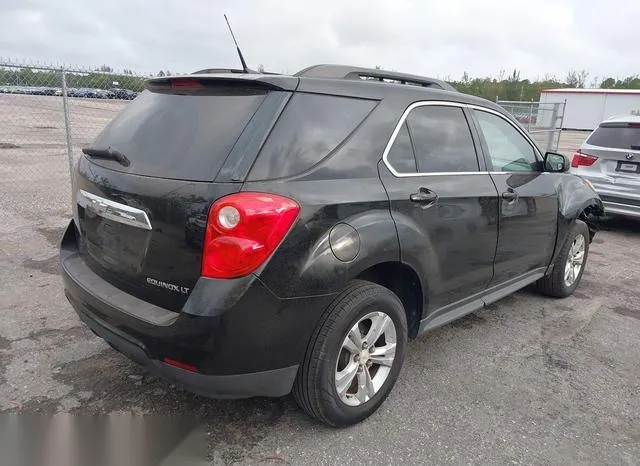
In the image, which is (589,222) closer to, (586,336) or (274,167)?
(586,336)

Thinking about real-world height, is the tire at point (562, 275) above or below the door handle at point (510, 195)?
below

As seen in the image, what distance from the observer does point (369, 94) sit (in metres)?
2.87

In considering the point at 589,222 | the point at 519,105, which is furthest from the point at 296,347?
the point at 519,105

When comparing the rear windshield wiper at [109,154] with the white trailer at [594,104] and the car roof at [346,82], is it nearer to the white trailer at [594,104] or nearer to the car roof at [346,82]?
the car roof at [346,82]

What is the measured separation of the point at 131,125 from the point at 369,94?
1.32 metres

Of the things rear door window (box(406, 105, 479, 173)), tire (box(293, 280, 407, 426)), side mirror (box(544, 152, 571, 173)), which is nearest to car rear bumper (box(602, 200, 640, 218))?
side mirror (box(544, 152, 571, 173))

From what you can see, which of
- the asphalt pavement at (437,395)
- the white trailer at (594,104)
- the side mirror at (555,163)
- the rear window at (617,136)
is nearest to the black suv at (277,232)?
the asphalt pavement at (437,395)

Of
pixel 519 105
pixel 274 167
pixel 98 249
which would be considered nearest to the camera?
pixel 274 167

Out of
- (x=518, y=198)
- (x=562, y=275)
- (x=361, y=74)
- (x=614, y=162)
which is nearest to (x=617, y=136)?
(x=614, y=162)

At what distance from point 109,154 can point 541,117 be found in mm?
13258

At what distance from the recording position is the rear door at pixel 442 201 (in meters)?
2.89

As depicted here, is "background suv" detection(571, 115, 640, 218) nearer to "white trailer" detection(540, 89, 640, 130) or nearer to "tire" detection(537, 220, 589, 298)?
"tire" detection(537, 220, 589, 298)

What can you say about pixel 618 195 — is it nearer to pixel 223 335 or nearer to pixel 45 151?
pixel 223 335

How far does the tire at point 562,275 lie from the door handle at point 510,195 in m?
1.20
